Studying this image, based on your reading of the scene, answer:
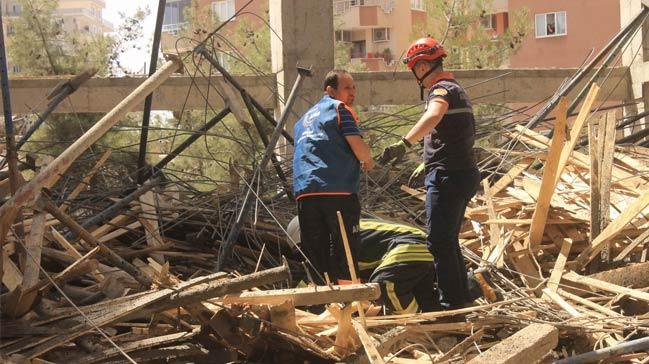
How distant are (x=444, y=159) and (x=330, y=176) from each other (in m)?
0.72

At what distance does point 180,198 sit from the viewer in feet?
27.9

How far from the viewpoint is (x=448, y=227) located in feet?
18.8

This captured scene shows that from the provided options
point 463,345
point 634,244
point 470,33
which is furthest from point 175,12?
point 463,345

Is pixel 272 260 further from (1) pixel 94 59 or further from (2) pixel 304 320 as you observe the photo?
(1) pixel 94 59

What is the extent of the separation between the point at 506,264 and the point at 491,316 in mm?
1291

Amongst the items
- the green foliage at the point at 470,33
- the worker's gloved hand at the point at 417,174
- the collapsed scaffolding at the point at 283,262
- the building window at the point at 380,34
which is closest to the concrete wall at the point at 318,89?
the collapsed scaffolding at the point at 283,262

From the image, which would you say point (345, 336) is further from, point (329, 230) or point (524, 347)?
point (329, 230)

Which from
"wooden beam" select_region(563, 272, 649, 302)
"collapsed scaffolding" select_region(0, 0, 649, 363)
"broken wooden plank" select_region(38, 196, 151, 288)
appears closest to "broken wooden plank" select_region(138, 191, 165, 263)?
"collapsed scaffolding" select_region(0, 0, 649, 363)

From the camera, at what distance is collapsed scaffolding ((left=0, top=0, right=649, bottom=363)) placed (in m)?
4.69

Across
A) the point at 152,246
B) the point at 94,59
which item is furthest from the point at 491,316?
the point at 94,59

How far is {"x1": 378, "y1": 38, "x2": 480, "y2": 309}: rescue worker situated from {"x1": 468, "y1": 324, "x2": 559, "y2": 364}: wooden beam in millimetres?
857

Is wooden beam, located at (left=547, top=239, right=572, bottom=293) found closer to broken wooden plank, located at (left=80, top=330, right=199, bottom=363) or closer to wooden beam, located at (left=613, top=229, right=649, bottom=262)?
wooden beam, located at (left=613, top=229, right=649, bottom=262)

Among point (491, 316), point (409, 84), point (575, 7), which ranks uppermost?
point (575, 7)

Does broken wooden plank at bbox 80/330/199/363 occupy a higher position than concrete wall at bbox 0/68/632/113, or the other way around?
concrete wall at bbox 0/68/632/113
